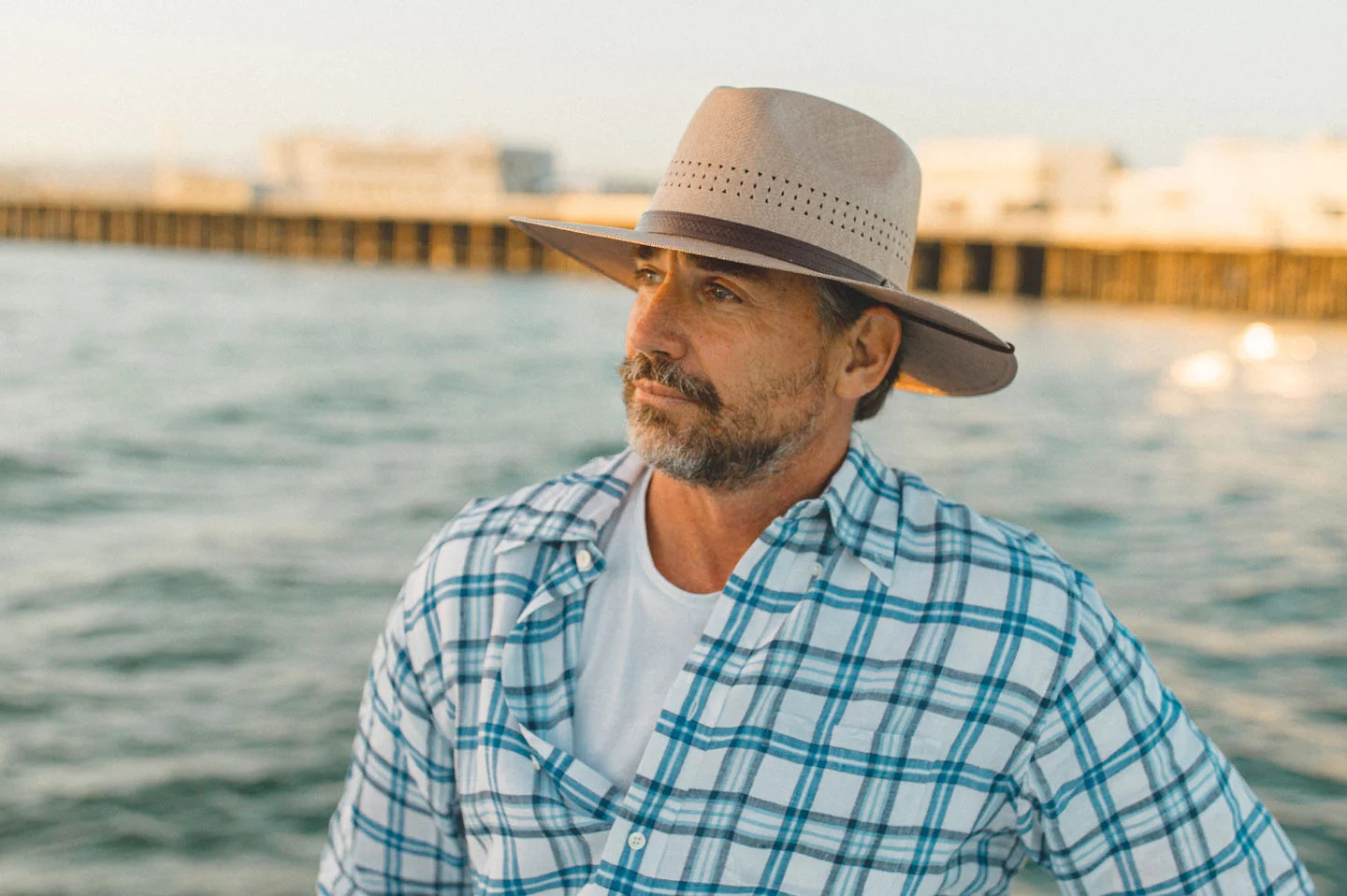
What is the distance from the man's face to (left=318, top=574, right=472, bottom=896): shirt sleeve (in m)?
0.41

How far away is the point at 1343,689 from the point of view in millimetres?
7449

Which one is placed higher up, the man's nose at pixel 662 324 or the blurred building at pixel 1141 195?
the blurred building at pixel 1141 195

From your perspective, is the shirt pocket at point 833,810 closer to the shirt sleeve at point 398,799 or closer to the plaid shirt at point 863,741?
the plaid shirt at point 863,741

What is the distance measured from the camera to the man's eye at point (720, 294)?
1.96m

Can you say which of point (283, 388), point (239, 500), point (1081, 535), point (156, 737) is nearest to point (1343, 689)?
point (1081, 535)

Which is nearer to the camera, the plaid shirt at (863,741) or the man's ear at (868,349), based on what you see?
the plaid shirt at (863,741)

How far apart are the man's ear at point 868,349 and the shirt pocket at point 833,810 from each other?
51 centimetres

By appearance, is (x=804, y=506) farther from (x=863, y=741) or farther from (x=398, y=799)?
(x=398, y=799)

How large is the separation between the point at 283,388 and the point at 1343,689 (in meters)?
16.0

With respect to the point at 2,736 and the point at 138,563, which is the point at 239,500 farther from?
the point at 2,736

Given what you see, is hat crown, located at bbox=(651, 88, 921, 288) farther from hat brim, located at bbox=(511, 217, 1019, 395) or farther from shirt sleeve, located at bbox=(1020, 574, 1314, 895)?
shirt sleeve, located at bbox=(1020, 574, 1314, 895)

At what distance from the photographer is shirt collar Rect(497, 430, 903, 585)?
1.88 m

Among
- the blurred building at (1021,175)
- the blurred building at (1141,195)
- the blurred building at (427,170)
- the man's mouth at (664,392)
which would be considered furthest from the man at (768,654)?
the blurred building at (427,170)

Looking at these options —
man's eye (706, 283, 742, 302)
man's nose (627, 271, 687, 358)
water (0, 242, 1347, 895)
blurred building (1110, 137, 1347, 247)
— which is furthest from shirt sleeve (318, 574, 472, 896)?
blurred building (1110, 137, 1347, 247)
